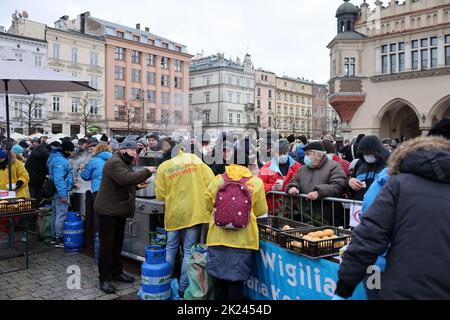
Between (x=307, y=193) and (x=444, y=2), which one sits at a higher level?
(x=444, y=2)

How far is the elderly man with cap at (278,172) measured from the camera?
5.88 meters

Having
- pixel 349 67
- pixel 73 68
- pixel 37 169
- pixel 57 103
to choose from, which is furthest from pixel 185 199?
pixel 73 68

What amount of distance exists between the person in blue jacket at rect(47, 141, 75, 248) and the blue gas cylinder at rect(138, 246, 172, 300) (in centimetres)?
296

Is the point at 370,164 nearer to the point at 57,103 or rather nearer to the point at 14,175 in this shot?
the point at 14,175

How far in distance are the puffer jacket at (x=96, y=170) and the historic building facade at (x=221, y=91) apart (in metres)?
65.9

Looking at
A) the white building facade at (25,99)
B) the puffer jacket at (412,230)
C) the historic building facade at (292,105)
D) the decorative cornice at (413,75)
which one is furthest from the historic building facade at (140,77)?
the puffer jacket at (412,230)

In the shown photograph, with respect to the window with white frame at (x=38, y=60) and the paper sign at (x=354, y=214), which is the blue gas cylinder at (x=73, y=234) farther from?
the window with white frame at (x=38, y=60)

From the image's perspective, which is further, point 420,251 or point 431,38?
point 431,38

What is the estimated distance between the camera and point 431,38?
2856cm

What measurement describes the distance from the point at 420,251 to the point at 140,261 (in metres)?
4.66

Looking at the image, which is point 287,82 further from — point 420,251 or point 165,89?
point 420,251
